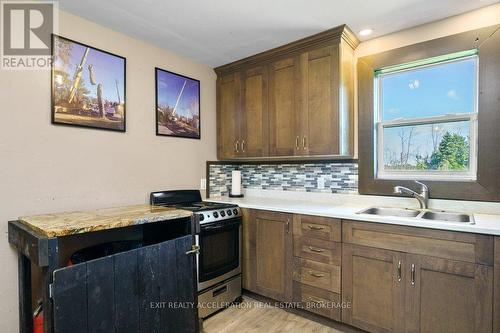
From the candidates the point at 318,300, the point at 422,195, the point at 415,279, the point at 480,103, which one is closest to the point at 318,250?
the point at 318,300

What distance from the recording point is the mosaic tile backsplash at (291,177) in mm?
2568

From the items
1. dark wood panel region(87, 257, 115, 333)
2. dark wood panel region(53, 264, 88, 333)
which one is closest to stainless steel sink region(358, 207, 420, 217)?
dark wood panel region(87, 257, 115, 333)

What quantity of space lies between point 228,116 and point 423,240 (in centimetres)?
213

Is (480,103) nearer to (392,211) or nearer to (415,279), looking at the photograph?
(392,211)

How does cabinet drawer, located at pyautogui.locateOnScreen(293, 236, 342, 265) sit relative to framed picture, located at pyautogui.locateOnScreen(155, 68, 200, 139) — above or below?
below

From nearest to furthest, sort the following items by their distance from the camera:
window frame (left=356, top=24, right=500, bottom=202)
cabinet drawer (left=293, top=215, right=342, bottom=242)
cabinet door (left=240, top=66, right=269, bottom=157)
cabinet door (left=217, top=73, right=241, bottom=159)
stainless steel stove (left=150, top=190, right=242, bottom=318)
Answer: window frame (left=356, top=24, right=500, bottom=202) < cabinet drawer (left=293, top=215, right=342, bottom=242) < stainless steel stove (left=150, top=190, right=242, bottom=318) < cabinet door (left=240, top=66, right=269, bottom=157) < cabinet door (left=217, top=73, right=241, bottom=159)

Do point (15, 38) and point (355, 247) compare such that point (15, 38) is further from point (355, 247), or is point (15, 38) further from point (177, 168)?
point (355, 247)

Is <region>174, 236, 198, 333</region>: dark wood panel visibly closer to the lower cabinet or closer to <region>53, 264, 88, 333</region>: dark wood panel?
<region>53, 264, 88, 333</region>: dark wood panel

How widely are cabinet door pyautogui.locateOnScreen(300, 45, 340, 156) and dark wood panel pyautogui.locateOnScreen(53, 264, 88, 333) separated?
187 cm

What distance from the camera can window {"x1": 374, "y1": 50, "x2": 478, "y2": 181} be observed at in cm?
204

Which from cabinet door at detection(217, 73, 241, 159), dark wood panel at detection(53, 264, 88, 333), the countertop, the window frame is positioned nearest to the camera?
dark wood panel at detection(53, 264, 88, 333)

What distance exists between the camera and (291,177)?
9.66ft

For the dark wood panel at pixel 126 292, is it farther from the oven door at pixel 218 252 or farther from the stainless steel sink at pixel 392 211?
the stainless steel sink at pixel 392 211

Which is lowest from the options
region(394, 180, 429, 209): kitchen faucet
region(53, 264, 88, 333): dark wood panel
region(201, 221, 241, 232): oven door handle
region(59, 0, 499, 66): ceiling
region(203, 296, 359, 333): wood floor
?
region(203, 296, 359, 333): wood floor
